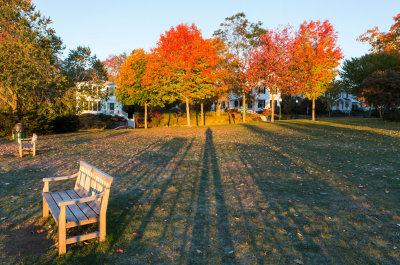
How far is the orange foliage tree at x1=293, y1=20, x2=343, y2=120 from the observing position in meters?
36.2

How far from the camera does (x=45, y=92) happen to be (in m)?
22.2

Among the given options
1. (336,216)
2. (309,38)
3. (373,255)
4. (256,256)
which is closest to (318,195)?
(336,216)

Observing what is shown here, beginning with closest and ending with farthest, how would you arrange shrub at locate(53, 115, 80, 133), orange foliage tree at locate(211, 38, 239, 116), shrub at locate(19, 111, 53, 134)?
1. shrub at locate(19, 111, 53, 134)
2. shrub at locate(53, 115, 80, 133)
3. orange foliage tree at locate(211, 38, 239, 116)

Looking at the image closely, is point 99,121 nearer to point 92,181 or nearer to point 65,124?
point 65,124

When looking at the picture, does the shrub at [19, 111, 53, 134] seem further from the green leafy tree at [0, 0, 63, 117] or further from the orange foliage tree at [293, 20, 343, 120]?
the orange foliage tree at [293, 20, 343, 120]

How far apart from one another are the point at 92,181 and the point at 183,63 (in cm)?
2658

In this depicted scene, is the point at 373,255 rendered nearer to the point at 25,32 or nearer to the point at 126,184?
the point at 126,184

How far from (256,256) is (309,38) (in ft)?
130

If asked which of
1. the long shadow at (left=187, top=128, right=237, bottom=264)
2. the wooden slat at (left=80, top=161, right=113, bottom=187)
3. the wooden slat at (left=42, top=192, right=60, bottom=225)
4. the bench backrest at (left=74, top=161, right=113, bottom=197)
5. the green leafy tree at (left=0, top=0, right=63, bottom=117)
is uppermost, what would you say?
the green leafy tree at (left=0, top=0, right=63, bottom=117)

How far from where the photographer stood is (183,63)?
1196 inches

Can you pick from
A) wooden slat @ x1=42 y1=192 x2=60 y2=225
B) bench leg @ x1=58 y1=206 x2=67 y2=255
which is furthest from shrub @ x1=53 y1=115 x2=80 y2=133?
bench leg @ x1=58 y1=206 x2=67 y2=255

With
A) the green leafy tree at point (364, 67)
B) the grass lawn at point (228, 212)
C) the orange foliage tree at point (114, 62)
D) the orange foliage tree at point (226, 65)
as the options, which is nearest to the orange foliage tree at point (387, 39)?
the green leafy tree at point (364, 67)

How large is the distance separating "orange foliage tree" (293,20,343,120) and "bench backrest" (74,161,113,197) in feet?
112

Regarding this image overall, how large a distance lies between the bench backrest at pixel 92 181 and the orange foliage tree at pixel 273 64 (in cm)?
3094
